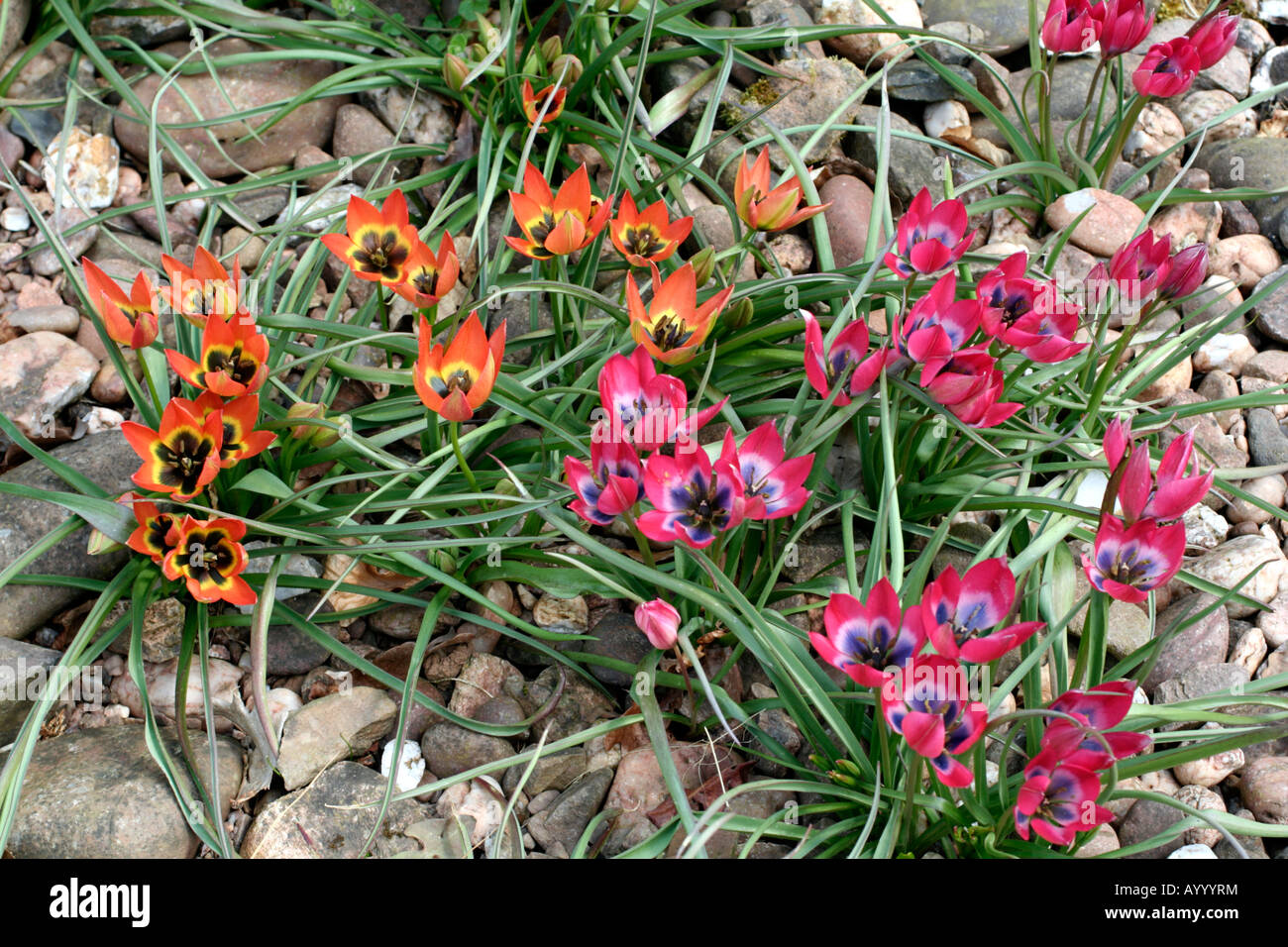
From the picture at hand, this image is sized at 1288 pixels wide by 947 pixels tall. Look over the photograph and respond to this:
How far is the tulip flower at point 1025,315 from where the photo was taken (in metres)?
1.47

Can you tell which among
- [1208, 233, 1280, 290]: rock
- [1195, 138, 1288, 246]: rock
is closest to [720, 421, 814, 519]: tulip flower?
[1208, 233, 1280, 290]: rock

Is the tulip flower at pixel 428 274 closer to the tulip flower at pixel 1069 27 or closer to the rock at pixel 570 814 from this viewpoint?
the rock at pixel 570 814

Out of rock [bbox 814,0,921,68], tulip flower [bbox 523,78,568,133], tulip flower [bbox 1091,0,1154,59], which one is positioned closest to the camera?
tulip flower [bbox 1091,0,1154,59]

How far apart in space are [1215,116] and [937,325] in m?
1.79

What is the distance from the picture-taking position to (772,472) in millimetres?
1339

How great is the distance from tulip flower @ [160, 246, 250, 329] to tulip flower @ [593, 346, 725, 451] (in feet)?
2.05

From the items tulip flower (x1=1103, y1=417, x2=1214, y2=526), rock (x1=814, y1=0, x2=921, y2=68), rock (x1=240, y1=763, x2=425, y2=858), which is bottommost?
rock (x1=240, y1=763, x2=425, y2=858)

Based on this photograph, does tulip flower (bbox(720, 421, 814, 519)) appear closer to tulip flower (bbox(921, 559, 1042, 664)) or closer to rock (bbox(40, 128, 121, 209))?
tulip flower (bbox(921, 559, 1042, 664))

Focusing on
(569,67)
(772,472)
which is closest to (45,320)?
(569,67)

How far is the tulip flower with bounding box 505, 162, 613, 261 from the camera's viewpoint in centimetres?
167

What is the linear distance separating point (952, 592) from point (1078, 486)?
782mm

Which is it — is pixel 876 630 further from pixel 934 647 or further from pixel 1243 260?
pixel 1243 260
